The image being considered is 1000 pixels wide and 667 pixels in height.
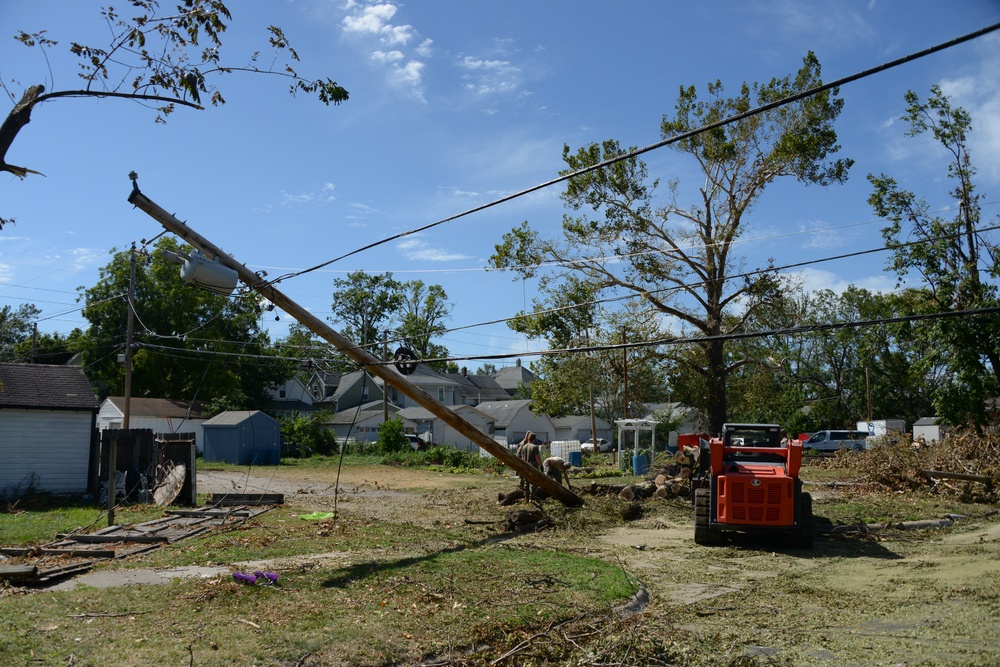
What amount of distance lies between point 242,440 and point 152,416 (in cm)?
660

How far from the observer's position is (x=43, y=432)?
2322 cm

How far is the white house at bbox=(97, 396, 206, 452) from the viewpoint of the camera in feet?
Answer: 159

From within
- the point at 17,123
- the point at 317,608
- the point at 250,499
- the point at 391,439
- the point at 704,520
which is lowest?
the point at 250,499

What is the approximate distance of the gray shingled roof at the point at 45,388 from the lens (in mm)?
22906

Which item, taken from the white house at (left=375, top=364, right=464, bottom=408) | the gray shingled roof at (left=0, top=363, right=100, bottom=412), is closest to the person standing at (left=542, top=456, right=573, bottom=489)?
the gray shingled roof at (left=0, top=363, right=100, bottom=412)

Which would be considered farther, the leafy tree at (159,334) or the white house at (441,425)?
the white house at (441,425)

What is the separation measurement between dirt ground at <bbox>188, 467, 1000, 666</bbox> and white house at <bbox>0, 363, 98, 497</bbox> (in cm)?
804

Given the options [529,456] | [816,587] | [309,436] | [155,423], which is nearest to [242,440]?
[155,423]

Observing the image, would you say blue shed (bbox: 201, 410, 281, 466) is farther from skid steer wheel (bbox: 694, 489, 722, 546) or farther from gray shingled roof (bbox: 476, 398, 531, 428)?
skid steer wheel (bbox: 694, 489, 722, 546)

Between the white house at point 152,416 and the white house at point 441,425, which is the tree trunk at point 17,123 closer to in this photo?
the white house at point 152,416

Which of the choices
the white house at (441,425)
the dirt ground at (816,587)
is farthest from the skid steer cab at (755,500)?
the white house at (441,425)

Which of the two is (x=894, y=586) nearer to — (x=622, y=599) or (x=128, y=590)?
(x=622, y=599)

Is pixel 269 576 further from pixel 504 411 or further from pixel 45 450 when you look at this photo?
pixel 504 411

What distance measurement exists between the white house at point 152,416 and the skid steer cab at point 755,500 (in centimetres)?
3851
